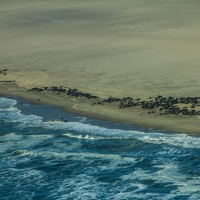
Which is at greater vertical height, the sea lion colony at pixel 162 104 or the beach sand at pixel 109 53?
the beach sand at pixel 109 53

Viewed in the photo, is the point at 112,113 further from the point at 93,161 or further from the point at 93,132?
the point at 93,161

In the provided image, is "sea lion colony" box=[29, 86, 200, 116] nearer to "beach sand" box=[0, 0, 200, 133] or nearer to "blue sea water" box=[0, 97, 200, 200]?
"beach sand" box=[0, 0, 200, 133]

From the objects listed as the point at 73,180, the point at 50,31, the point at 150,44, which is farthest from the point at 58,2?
the point at 73,180

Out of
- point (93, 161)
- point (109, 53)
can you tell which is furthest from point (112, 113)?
point (109, 53)

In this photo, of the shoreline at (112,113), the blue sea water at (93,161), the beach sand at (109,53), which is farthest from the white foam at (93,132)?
the beach sand at (109,53)

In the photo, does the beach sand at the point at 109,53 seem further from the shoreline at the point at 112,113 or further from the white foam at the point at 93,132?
the white foam at the point at 93,132

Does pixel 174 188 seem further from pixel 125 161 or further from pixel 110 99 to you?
pixel 110 99
